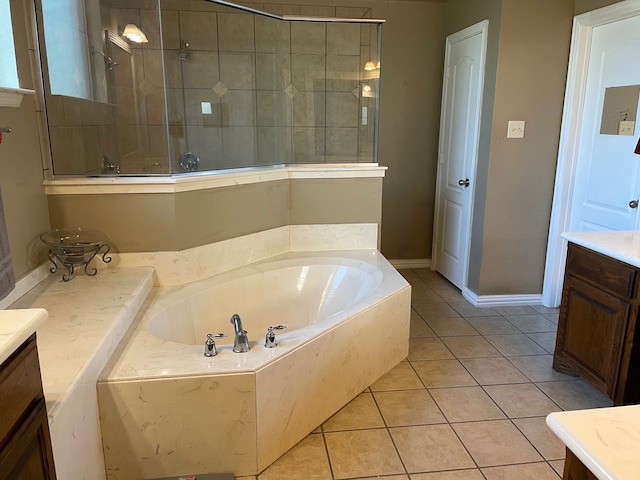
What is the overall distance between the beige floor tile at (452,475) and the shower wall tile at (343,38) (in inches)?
111

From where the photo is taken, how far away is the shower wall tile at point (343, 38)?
3.51m

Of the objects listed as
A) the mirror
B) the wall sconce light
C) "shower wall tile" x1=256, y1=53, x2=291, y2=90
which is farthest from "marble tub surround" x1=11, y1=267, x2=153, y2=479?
the mirror

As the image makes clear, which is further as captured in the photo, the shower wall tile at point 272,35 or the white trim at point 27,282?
the shower wall tile at point 272,35

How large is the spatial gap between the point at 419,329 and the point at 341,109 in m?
1.74

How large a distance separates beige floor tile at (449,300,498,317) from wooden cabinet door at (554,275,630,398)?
0.89m

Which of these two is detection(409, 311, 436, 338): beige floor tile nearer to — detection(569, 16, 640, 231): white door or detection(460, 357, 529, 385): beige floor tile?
detection(460, 357, 529, 385): beige floor tile

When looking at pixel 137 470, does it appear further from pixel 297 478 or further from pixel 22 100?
pixel 22 100

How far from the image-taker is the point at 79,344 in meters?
1.81

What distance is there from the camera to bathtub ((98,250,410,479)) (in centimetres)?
185

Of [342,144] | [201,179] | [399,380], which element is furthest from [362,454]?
[342,144]

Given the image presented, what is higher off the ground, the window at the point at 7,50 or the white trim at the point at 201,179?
the window at the point at 7,50

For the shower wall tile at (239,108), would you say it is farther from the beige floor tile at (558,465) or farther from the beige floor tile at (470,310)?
the beige floor tile at (558,465)

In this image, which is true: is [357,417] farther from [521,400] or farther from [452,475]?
[521,400]

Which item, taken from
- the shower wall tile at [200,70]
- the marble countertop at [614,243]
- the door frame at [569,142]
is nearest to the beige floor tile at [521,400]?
the marble countertop at [614,243]
